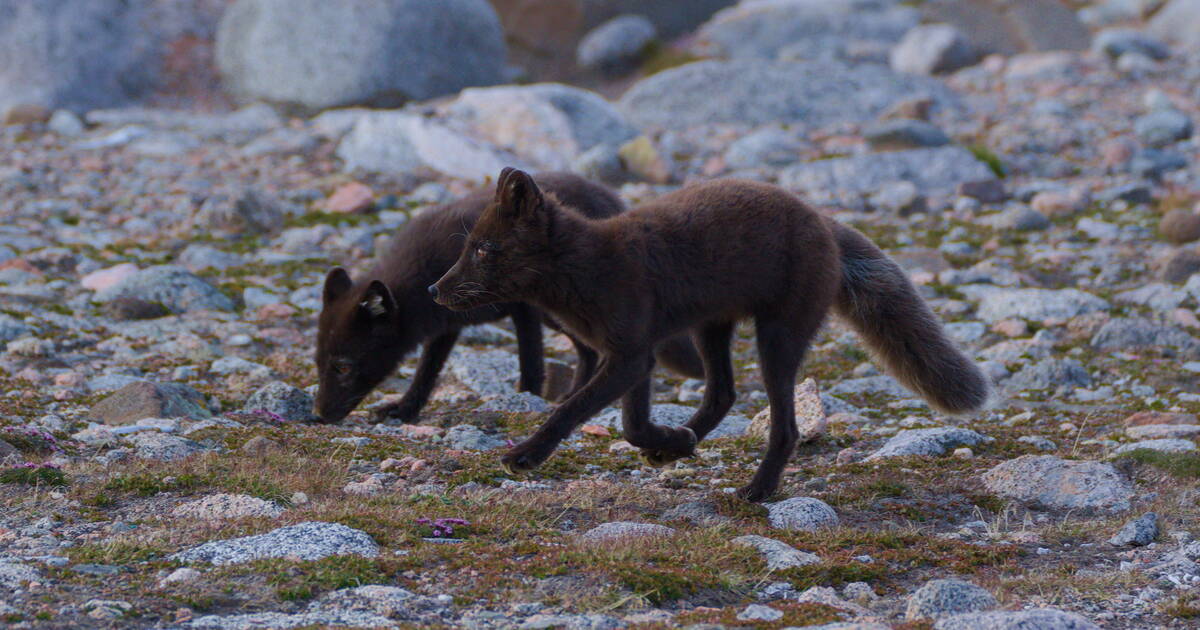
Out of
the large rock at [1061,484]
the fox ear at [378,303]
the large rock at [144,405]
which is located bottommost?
the large rock at [144,405]

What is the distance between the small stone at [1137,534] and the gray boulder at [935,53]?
1774cm

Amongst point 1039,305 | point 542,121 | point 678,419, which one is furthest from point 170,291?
point 1039,305

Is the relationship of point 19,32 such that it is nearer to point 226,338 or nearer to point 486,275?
point 226,338

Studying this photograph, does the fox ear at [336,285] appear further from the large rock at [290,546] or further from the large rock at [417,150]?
the large rock at [417,150]

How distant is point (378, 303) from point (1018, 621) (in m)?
4.92

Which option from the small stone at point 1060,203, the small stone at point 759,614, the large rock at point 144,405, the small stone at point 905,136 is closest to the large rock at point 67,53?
the small stone at point 905,136

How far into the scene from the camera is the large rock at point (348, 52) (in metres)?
18.6

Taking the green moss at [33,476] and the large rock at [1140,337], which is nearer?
the green moss at [33,476]

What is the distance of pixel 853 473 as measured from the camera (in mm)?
6801

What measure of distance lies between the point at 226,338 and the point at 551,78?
15101mm

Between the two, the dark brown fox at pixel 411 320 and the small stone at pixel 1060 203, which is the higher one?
the dark brown fox at pixel 411 320

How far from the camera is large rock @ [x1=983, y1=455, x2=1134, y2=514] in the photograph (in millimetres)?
6246

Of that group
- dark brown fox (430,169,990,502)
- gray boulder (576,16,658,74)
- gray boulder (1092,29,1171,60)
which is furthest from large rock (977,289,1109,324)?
gray boulder (576,16,658,74)

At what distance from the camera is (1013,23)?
24953mm
